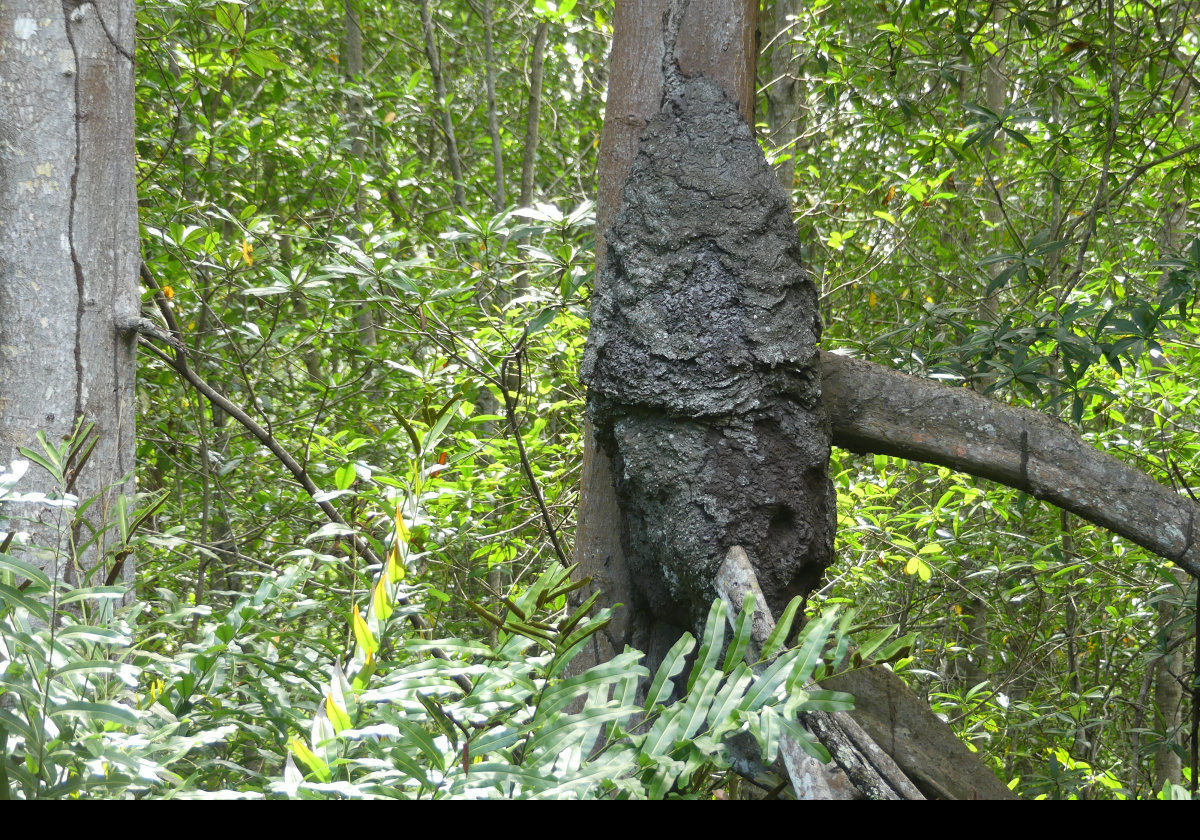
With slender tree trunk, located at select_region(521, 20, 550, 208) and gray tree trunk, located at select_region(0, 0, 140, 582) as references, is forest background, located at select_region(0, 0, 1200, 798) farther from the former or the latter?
gray tree trunk, located at select_region(0, 0, 140, 582)

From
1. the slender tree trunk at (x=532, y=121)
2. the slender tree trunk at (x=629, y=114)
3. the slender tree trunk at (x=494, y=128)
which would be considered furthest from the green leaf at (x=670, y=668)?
the slender tree trunk at (x=532, y=121)

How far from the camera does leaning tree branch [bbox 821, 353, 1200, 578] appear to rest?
1.74m

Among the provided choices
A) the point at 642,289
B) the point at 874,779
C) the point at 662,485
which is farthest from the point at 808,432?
the point at 874,779

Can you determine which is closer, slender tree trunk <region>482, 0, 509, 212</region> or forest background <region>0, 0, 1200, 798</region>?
forest background <region>0, 0, 1200, 798</region>

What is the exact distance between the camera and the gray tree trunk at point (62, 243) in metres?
1.55

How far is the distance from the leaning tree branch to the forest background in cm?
43

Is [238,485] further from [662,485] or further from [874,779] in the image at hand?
[874,779]

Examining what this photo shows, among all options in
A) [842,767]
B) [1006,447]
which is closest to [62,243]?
[842,767]

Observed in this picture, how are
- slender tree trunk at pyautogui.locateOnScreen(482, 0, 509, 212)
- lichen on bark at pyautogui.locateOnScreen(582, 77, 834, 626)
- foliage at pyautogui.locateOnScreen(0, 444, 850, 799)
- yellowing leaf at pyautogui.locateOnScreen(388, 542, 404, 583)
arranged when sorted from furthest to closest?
slender tree trunk at pyautogui.locateOnScreen(482, 0, 509, 212) < lichen on bark at pyautogui.locateOnScreen(582, 77, 834, 626) < yellowing leaf at pyautogui.locateOnScreen(388, 542, 404, 583) < foliage at pyautogui.locateOnScreen(0, 444, 850, 799)

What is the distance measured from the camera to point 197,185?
14.5 ft

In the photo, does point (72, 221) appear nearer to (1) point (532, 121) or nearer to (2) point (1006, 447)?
(2) point (1006, 447)

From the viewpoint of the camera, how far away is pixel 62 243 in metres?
1.59

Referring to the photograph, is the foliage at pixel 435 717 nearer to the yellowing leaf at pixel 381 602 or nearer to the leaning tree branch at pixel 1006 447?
the yellowing leaf at pixel 381 602

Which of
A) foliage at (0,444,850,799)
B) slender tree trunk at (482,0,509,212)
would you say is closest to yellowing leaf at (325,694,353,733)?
foliage at (0,444,850,799)
